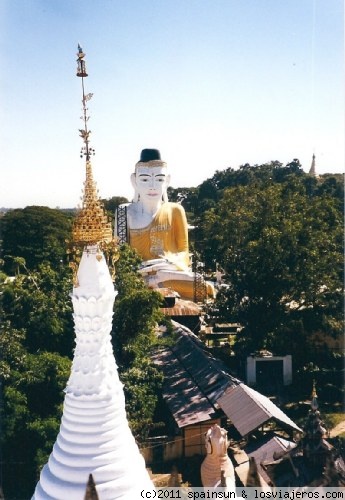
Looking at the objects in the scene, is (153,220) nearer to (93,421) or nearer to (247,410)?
(247,410)

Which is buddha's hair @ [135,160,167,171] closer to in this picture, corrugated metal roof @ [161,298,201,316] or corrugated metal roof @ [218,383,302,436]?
corrugated metal roof @ [161,298,201,316]

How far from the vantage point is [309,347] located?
755 inches

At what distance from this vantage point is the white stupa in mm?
6473

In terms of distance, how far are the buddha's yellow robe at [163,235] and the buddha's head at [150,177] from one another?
93 cm

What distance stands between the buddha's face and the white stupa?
19126 mm

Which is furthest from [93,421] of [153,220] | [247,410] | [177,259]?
[153,220]

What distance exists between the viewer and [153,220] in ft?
85.7

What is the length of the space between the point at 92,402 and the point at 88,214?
239 cm

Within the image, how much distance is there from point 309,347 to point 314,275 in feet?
9.94

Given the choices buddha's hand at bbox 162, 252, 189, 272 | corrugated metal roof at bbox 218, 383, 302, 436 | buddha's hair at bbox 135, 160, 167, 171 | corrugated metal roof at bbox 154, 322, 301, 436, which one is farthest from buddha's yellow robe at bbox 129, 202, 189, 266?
corrugated metal roof at bbox 218, 383, 302, 436

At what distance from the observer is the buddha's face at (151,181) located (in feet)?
84.2

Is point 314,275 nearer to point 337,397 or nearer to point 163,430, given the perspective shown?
point 337,397

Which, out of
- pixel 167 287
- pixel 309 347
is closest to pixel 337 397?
pixel 309 347

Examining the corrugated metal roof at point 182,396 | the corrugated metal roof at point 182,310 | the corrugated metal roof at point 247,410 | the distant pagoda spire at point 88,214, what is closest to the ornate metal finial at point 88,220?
the distant pagoda spire at point 88,214
